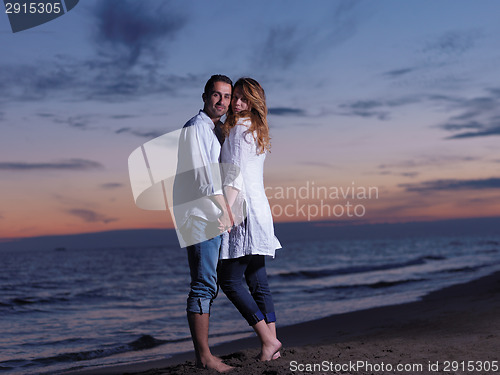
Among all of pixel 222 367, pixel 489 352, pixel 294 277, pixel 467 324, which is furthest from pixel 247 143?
pixel 294 277

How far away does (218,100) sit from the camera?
329 cm

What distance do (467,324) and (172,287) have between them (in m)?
11.1

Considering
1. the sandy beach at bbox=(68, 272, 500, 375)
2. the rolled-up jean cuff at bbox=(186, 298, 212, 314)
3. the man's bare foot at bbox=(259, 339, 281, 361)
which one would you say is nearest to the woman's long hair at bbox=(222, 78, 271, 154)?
the rolled-up jean cuff at bbox=(186, 298, 212, 314)

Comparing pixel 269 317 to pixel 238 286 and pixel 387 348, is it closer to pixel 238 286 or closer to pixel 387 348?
pixel 238 286

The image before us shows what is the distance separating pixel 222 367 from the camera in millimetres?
3297

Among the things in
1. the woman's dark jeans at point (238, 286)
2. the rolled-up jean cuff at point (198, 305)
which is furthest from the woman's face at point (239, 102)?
the rolled-up jean cuff at point (198, 305)

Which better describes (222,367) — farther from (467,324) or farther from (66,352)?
(66,352)

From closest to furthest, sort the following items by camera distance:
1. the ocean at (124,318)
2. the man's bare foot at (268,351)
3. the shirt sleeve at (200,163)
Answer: the shirt sleeve at (200,163)
the man's bare foot at (268,351)
the ocean at (124,318)

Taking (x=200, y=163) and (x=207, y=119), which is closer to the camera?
(x=200, y=163)

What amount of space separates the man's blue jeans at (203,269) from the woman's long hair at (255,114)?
0.65 meters

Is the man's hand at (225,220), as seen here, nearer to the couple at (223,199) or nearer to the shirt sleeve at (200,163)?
the couple at (223,199)

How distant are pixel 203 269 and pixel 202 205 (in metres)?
0.41

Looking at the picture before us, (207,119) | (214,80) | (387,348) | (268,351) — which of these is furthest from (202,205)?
(387,348)

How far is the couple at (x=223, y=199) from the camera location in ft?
10.4
